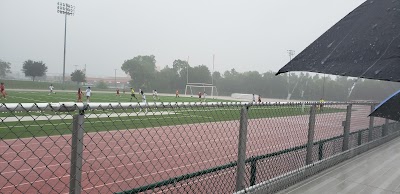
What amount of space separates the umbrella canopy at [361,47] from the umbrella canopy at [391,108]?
0.19 meters

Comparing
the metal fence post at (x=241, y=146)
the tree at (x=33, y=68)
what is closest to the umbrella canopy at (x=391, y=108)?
the metal fence post at (x=241, y=146)

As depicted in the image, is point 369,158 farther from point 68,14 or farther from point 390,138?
point 68,14

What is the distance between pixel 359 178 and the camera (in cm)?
517

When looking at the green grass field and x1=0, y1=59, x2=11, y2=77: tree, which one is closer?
the green grass field

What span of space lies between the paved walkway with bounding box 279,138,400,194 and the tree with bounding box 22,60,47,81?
86488 mm

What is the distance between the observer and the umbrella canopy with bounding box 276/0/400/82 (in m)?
1.78

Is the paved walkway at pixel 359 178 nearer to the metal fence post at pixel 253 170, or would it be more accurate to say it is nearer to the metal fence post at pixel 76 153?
the metal fence post at pixel 253 170

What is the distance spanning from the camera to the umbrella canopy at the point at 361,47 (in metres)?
1.78

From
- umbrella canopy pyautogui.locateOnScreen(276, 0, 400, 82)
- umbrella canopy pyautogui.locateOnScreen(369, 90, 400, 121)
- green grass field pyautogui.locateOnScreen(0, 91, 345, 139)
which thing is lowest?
green grass field pyautogui.locateOnScreen(0, 91, 345, 139)

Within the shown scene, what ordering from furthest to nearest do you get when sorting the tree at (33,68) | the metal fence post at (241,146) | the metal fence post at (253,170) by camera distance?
1. the tree at (33,68)
2. the metal fence post at (253,170)
3. the metal fence post at (241,146)

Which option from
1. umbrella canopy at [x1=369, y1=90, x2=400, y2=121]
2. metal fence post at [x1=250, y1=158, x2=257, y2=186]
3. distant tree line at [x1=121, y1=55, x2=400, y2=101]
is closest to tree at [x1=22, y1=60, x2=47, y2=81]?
distant tree line at [x1=121, y1=55, x2=400, y2=101]

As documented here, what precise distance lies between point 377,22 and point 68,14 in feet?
252

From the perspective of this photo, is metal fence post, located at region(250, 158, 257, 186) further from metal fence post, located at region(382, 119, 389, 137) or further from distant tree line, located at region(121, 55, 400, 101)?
distant tree line, located at region(121, 55, 400, 101)

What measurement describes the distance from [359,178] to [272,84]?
80.3 meters
